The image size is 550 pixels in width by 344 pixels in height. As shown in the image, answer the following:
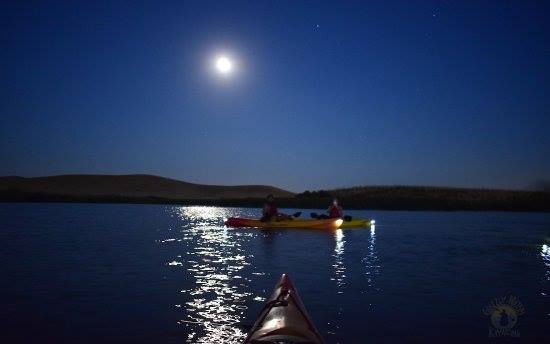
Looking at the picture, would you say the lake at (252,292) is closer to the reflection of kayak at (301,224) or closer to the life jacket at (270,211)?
the reflection of kayak at (301,224)

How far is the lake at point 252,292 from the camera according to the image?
935cm

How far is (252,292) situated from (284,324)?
18.3ft

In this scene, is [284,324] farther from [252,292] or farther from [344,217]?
[344,217]

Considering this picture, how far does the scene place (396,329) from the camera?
9.58m

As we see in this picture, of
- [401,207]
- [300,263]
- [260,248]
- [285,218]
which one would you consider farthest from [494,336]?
[401,207]

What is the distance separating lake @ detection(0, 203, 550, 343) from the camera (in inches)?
368

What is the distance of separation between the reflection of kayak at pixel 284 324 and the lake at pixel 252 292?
3.11 ft

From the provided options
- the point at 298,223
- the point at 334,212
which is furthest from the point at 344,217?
the point at 298,223

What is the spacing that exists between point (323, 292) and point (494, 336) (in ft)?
15.7

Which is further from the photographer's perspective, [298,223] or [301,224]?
[301,224]

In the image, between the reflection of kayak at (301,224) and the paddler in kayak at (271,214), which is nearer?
the reflection of kayak at (301,224)

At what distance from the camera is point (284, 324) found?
746cm

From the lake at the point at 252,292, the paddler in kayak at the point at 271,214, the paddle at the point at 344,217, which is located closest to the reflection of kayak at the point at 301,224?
the paddler in kayak at the point at 271,214

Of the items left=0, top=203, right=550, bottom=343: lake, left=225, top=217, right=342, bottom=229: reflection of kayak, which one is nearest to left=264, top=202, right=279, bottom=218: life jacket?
left=225, top=217, right=342, bottom=229: reflection of kayak
